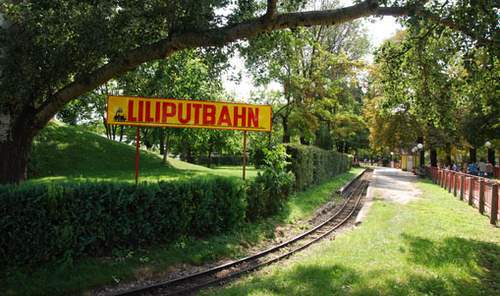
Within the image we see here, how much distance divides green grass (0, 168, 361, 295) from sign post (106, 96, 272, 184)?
2262mm

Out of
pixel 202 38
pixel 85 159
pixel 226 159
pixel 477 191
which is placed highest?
pixel 202 38

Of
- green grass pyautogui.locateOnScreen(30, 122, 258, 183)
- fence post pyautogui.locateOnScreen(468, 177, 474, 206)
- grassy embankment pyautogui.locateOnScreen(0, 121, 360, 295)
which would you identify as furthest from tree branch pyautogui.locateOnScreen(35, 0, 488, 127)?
fence post pyautogui.locateOnScreen(468, 177, 474, 206)

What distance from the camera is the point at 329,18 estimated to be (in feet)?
30.6

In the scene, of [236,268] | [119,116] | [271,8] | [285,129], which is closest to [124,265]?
[236,268]

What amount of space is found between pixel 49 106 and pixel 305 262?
A: 7.22 metres

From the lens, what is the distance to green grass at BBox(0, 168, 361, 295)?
259 inches

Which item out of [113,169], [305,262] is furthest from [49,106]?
[113,169]

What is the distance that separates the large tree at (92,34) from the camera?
Answer: 8.49m

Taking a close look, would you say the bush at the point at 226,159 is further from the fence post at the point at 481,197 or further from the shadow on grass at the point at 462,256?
the shadow on grass at the point at 462,256

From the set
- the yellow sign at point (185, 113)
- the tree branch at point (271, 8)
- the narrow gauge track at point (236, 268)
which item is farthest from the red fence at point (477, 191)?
the tree branch at point (271, 8)

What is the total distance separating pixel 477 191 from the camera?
51.8 ft

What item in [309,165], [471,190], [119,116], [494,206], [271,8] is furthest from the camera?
[309,165]

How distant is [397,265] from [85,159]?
20084 mm

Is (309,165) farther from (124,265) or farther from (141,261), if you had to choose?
(124,265)
